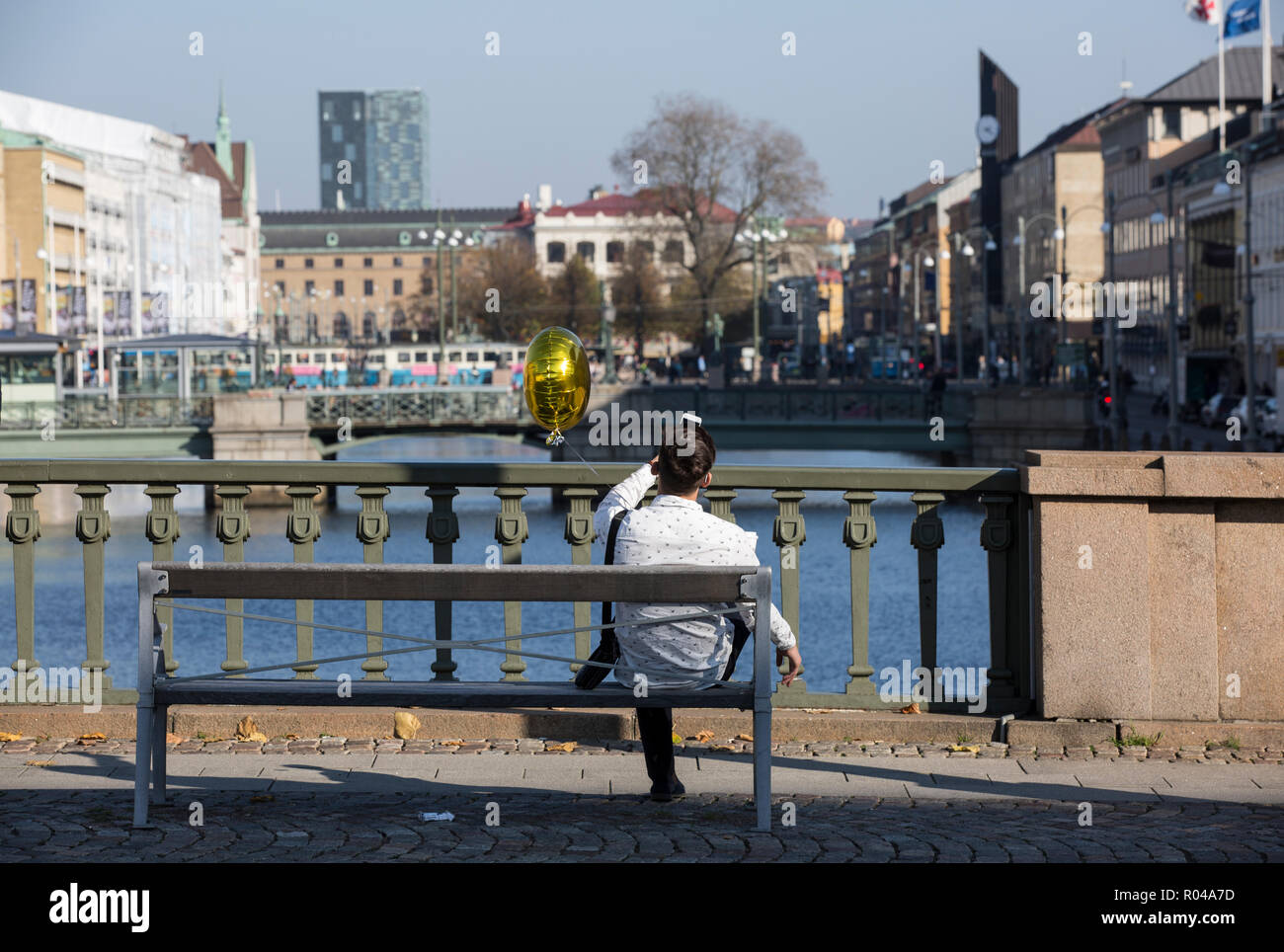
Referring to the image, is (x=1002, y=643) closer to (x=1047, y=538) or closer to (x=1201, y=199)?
(x=1047, y=538)

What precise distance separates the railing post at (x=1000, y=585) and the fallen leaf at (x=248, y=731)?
2760 mm

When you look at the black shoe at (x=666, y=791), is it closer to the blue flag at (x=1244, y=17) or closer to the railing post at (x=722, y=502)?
the railing post at (x=722, y=502)

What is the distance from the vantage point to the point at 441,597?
5668mm

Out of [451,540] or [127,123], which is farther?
[127,123]

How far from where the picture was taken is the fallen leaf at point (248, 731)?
7375 millimetres

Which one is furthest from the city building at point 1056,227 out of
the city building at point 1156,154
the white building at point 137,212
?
the white building at point 137,212

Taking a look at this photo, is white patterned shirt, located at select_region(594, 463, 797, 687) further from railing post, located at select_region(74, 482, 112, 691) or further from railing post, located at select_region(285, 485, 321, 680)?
railing post, located at select_region(74, 482, 112, 691)

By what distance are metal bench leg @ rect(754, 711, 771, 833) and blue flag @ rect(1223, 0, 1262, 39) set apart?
72.2 meters

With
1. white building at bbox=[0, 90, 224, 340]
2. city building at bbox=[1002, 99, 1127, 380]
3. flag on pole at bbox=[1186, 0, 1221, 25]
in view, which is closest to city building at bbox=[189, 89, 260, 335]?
white building at bbox=[0, 90, 224, 340]

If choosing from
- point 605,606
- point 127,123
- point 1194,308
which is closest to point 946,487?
point 605,606

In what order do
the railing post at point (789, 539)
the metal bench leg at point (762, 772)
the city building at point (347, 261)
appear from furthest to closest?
the city building at point (347, 261)
the railing post at point (789, 539)
the metal bench leg at point (762, 772)
